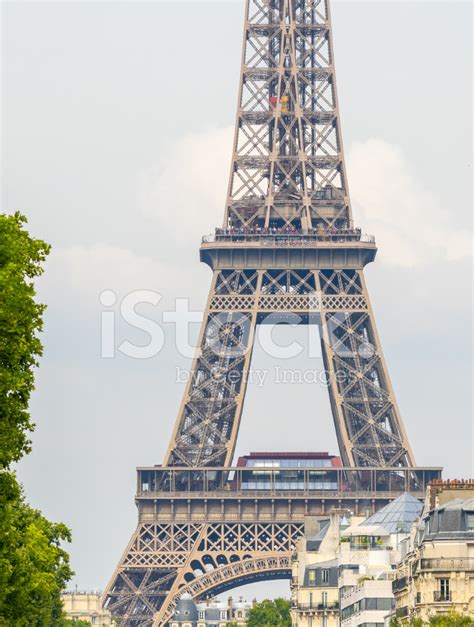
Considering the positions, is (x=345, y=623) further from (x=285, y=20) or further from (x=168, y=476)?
(x=285, y=20)

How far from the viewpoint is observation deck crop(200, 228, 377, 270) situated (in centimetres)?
14225

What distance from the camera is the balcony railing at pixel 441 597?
79.8m

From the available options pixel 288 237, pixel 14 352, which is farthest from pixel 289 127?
pixel 14 352

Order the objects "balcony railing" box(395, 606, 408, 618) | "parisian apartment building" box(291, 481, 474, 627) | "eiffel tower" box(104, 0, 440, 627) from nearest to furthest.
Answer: "parisian apartment building" box(291, 481, 474, 627) < "balcony railing" box(395, 606, 408, 618) < "eiffel tower" box(104, 0, 440, 627)

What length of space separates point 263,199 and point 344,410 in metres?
15.6

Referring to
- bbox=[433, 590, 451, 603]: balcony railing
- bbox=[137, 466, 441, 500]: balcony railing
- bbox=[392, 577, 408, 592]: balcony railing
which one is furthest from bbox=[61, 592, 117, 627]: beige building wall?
bbox=[433, 590, 451, 603]: balcony railing

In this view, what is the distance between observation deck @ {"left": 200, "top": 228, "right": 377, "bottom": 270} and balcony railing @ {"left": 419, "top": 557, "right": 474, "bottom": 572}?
63.1 m

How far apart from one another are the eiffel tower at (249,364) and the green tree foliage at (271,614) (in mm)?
4914

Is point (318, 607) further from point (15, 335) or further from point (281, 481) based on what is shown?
point (15, 335)

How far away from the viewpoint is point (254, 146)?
145 m

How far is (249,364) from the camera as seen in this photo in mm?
141000

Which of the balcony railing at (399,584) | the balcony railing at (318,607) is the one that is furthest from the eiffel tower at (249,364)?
the balcony railing at (399,584)

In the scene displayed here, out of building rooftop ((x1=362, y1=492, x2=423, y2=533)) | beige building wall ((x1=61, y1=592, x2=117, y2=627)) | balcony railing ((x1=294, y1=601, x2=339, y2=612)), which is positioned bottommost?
balcony railing ((x1=294, y1=601, x2=339, y2=612))

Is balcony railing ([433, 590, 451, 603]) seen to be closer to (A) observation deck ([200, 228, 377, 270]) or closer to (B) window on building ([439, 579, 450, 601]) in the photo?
(B) window on building ([439, 579, 450, 601])
